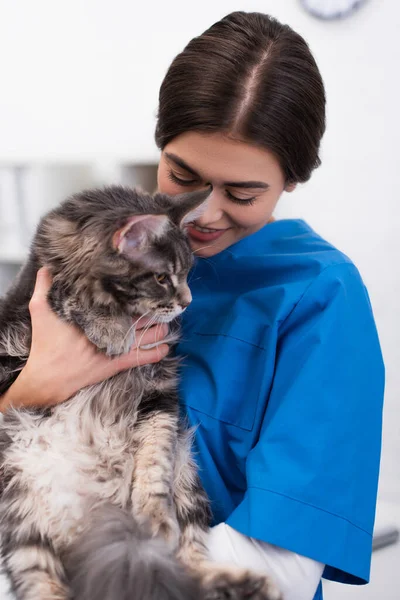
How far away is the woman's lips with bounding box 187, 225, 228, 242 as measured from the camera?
1389 millimetres

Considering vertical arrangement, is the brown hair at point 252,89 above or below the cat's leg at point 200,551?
above

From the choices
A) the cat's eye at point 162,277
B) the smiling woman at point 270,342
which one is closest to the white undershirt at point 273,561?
the smiling woman at point 270,342

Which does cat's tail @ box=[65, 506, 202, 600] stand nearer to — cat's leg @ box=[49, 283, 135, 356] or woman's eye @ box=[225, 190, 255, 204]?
cat's leg @ box=[49, 283, 135, 356]

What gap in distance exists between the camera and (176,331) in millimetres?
1369

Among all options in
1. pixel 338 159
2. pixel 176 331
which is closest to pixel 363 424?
pixel 176 331

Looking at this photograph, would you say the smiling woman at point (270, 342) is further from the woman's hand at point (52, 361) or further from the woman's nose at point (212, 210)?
the woman's hand at point (52, 361)

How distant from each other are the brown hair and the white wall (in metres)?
0.85

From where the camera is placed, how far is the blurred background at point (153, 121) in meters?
1.98

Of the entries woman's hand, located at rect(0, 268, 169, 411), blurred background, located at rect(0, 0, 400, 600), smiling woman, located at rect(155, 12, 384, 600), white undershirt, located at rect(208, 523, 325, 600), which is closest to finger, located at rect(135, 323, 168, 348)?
woman's hand, located at rect(0, 268, 169, 411)

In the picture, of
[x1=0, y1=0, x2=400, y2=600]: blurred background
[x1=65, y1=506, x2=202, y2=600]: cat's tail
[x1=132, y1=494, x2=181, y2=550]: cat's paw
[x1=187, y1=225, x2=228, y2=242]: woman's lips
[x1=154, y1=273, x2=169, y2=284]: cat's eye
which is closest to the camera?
[x1=65, y1=506, x2=202, y2=600]: cat's tail

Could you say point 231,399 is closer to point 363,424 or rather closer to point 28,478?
point 363,424

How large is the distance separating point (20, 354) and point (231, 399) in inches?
20.3

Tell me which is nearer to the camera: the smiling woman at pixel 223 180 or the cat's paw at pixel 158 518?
the cat's paw at pixel 158 518

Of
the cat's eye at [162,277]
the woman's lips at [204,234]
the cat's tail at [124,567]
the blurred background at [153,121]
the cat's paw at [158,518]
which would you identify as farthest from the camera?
the blurred background at [153,121]
